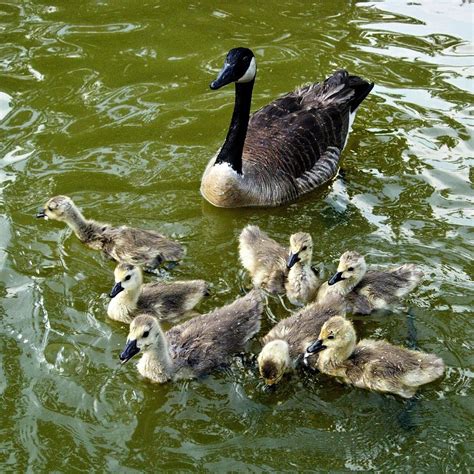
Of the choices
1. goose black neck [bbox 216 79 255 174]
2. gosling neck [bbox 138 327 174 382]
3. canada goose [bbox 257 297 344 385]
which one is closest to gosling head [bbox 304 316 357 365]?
canada goose [bbox 257 297 344 385]

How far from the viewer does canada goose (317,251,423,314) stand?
6520mm

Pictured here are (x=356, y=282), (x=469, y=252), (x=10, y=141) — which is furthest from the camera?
(x=10, y=141)

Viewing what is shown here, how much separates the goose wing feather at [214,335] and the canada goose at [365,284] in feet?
2.07

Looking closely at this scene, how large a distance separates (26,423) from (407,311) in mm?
3057

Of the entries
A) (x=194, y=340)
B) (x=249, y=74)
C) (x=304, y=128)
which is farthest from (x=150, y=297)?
(x=304, y=128)

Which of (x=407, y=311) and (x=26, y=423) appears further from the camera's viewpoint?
(x=407, y=311)

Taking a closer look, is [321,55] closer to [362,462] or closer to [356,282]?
[356,282]

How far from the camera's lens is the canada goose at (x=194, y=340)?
19.1 ft

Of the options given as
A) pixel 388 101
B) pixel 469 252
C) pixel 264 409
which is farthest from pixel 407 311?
pixel 388 101

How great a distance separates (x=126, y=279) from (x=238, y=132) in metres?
2.52

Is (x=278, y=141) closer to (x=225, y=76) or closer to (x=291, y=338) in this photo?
(x=225, y=76)

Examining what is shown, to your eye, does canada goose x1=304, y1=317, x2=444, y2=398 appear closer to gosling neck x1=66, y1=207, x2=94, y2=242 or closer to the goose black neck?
gosling neck x1=66, y1=207, x2=94, y2=242

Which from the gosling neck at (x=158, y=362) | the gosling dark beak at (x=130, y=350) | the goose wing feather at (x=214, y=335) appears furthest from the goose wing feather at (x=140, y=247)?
the gosling dark beak at (x=130, y=350)

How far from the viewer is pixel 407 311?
6672 millimetres
